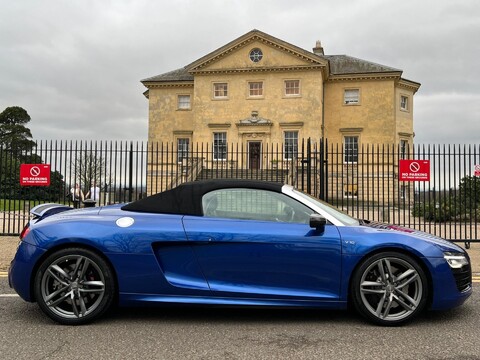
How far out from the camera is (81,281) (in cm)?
428

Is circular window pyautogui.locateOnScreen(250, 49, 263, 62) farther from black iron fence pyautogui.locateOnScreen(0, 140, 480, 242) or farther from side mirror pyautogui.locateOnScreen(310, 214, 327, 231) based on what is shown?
side mirror pyautogui.locateOnScreen(310, 214, 327, 231)

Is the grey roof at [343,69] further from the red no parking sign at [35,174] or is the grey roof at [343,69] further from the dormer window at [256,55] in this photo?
the red no parking sign at [35,174]

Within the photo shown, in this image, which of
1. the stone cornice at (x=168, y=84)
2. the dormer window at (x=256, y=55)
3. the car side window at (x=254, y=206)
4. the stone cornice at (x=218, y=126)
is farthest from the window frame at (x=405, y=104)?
the car side window at (x=254, y=206)

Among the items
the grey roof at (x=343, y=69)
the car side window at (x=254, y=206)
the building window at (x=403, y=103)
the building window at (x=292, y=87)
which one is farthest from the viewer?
the building window at (x=403, y=103)

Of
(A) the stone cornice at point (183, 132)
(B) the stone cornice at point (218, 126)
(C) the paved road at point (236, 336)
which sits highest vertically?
(B) the stone cornice at point (218, 126)

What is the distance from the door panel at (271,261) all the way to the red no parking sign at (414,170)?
8240 mm

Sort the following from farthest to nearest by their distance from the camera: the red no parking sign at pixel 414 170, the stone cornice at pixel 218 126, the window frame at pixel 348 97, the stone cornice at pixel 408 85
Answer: the stone cornice at pixel 408 85, the window frame at pixel 348 97, the stone cornice at pixel 218 126, the red no parking sign at pixel 414 170

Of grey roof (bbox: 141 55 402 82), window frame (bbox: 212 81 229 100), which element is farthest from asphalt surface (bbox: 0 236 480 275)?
grey roof (bbox: 141 55 402 82)

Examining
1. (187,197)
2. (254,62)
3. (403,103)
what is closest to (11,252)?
(187,197)

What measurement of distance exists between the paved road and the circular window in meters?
36.2

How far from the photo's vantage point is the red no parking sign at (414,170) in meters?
11.6

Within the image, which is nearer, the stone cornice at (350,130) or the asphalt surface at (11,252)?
the asphalt surface at (11,252)

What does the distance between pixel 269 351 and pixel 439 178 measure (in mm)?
10248

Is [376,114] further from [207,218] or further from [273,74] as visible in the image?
[207,218]
